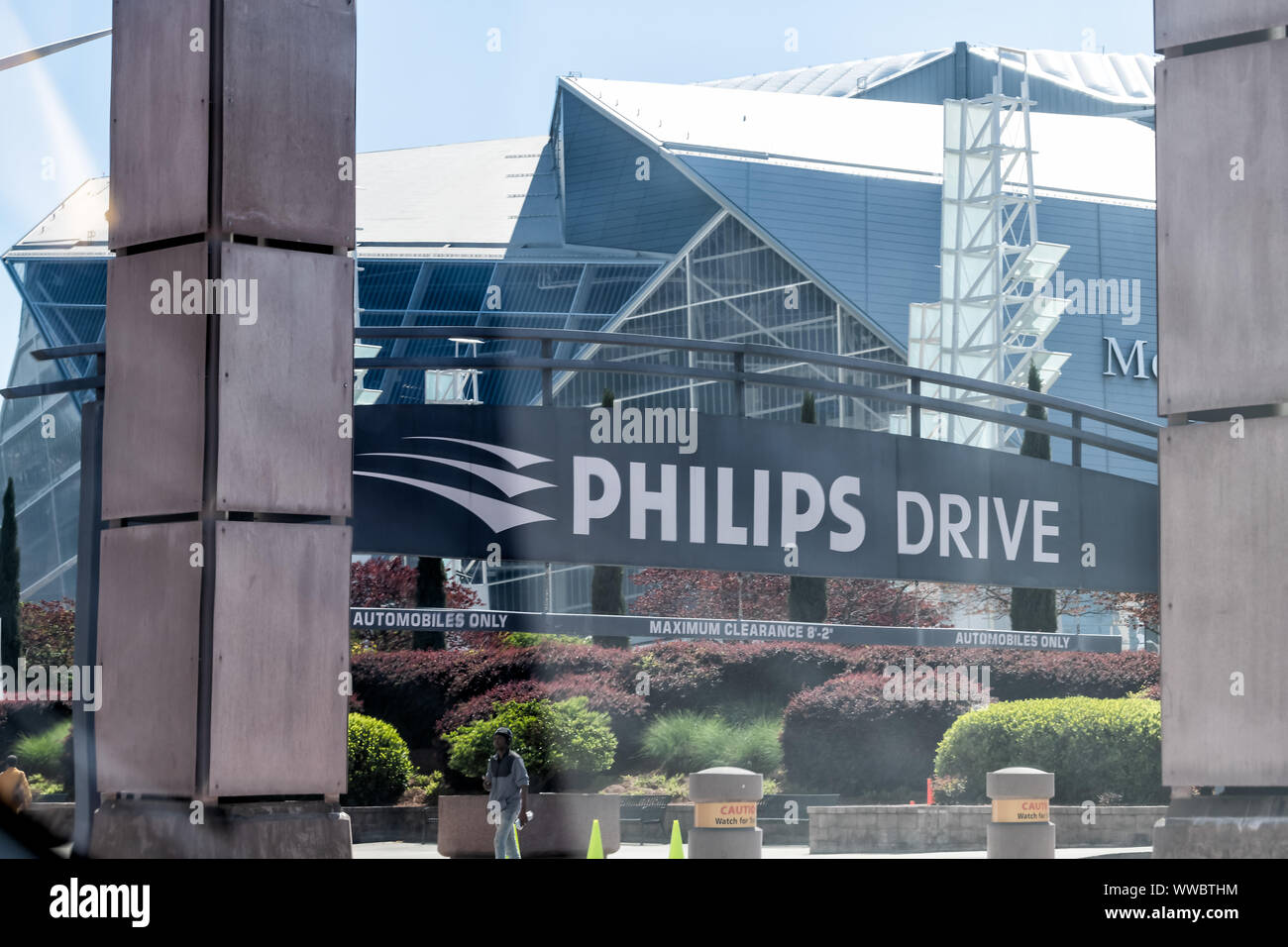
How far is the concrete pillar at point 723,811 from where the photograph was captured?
12.9m

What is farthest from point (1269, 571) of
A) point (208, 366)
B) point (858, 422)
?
point (858, 422)

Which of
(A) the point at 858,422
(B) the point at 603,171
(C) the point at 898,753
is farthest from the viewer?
(B) the point at 603,171

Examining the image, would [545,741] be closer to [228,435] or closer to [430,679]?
[430,679]

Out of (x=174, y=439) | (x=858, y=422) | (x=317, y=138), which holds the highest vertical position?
(x=858, y=422)

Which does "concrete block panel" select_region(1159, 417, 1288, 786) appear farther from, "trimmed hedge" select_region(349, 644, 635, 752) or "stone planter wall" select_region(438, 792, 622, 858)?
"trimmed hedge" select_region(349, 644, 635, 752)

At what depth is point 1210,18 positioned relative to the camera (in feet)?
30.3

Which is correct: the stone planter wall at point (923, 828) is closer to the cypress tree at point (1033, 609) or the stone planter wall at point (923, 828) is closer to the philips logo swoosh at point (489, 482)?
the philips logo swoosh at point (489, 482)

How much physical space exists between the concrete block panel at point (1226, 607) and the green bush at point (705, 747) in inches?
507

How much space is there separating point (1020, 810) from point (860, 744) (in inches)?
263

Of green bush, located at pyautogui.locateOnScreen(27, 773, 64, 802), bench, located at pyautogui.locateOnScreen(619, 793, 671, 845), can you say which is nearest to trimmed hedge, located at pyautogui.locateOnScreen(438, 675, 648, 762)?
bench, located at pyautogui.locateOnScreen(619, 793, 671, 845)

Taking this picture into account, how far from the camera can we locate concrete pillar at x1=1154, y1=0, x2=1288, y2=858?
873 centimetres

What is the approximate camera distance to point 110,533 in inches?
407

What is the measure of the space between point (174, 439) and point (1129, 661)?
16.8 m
